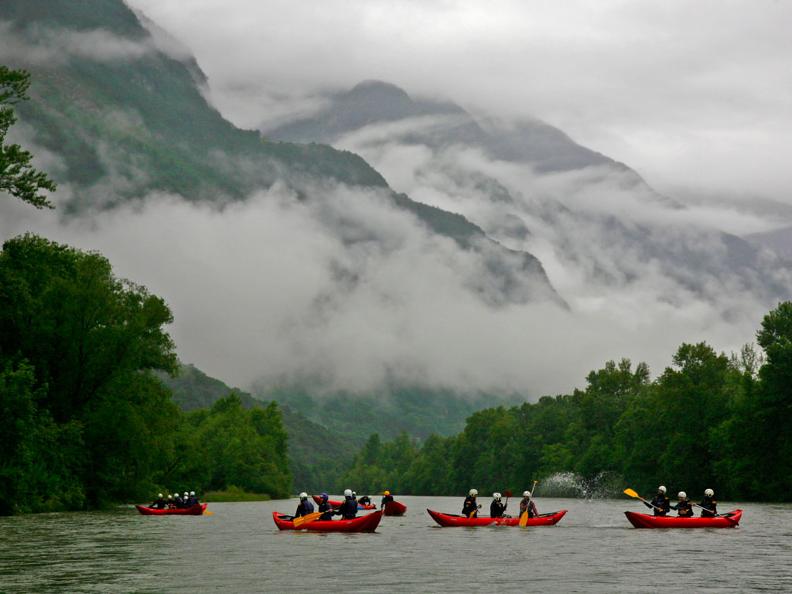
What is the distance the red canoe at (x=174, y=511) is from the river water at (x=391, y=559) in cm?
1606

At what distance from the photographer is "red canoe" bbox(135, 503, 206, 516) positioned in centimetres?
7775

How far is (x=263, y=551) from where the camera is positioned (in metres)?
44.1

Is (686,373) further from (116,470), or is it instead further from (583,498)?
(116,470)

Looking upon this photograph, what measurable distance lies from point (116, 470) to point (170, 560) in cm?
4424

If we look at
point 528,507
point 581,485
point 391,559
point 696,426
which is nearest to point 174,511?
point 528,507

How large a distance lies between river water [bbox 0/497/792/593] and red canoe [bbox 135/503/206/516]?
16.1 m

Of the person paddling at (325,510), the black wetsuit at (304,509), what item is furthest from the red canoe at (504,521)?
the black wetsuit at (304,509)

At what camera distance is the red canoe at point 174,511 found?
7775 cm

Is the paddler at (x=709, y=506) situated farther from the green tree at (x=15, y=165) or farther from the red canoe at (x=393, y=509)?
the green tree at (x=15, y=165)

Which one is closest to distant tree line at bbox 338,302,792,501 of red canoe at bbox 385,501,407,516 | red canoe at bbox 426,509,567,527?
red canoe at bbox 385,501,407,516

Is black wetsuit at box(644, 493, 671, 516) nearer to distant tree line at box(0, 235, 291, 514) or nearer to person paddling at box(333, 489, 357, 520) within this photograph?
person paddling at box(333, 489, 357, 520)

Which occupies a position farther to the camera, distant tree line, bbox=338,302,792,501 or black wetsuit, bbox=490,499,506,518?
distant tree line, bbox=338,302,792,501

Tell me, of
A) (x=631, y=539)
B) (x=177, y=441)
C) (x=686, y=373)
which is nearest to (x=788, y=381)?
(x=686, y=373)

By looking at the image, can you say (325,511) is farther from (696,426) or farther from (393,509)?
(696,426)
